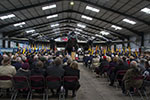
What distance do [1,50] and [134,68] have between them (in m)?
15.0

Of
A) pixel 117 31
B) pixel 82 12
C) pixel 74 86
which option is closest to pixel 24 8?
pixel 82 12

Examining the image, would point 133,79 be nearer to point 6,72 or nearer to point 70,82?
point 70,82

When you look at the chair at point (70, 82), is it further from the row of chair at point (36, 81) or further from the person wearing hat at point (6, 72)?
the person wearing hat at point (6, 72)

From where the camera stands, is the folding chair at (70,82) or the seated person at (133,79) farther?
the seated person at (133,79)

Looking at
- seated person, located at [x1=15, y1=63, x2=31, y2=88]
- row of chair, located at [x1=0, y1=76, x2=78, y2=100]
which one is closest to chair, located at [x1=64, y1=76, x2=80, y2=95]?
row of chair, located at [x1=0, y1=76, x2=78, y2=100]

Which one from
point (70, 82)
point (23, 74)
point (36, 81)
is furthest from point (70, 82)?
point (23, 74)

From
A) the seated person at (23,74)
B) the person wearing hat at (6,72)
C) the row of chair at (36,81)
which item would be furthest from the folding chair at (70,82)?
the person wearing hat at (6,72)

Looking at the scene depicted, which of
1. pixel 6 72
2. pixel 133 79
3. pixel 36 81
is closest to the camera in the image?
pixel 36 81

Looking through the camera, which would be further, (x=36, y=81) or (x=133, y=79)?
(x=133, y=79)

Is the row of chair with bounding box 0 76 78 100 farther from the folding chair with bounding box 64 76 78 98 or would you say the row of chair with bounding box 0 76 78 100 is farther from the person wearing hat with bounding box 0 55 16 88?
A: the person wearing hat with bounding box 0 55 16 88

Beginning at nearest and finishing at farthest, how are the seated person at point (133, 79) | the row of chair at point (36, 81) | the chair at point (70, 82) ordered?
the row of chair at point (36, 81), the chair at point (70, 82), the seated person at point (133, 79)

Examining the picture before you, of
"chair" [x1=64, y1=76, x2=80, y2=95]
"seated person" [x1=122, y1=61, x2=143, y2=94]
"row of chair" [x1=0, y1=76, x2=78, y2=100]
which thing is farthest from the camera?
"seated person" [x1=122, y1=61, x2=143, y2=94]

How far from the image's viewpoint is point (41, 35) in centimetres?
3897

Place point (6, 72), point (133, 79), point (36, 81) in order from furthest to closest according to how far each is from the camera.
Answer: point (133, 79), point (6, 72), point (36, 81)
